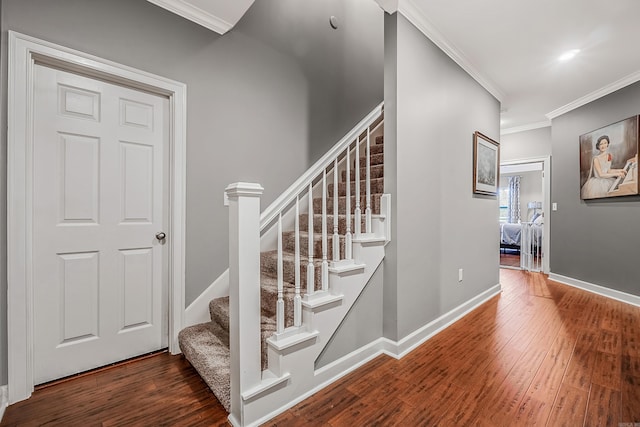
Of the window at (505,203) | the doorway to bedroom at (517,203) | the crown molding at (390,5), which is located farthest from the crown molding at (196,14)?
the window at (505,203)

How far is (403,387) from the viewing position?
1.69 metres

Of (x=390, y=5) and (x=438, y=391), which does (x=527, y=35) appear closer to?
(x=390, y=5)

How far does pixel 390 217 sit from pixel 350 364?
1.02 meters

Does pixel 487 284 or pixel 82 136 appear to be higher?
pixel 82 136

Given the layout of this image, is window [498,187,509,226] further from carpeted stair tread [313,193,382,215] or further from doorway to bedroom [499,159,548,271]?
carpeted stair tread [313,193,382,215]

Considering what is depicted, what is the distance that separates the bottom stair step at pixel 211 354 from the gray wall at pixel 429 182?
1.15 metres

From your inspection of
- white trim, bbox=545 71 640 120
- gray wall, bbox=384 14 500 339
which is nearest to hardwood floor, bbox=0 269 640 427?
gray wall, bbox=384 14 500 339

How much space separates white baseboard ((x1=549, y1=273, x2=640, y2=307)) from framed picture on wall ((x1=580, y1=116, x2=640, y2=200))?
1.14 meters

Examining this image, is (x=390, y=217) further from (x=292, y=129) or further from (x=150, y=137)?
(x=150, y=137)

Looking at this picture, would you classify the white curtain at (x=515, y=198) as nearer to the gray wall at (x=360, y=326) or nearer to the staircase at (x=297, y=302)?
the staircase at (x=297, y=302)

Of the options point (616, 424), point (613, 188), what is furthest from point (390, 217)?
point (613, 188)

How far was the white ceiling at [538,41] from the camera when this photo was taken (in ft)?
6.86

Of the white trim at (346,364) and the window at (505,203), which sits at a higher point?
the window at (505,203)

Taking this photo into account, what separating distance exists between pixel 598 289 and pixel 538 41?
3161mm
